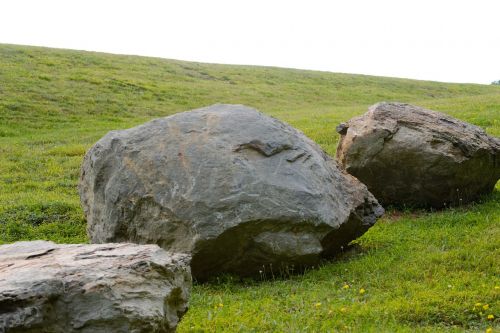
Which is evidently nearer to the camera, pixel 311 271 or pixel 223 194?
pixel 223 194

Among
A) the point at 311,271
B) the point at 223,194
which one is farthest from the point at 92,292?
the point at 311,271

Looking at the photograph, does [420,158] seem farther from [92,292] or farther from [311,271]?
[92,292]

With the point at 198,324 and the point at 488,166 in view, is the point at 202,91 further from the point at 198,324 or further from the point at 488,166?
the point at 198,324

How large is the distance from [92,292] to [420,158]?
9.65m

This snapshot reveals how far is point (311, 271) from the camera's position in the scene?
36.1 feet

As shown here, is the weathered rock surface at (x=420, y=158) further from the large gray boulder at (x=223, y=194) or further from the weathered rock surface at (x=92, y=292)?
the weathered rock surface at (x=92, y=292)

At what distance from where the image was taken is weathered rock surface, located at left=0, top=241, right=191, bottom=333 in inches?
232

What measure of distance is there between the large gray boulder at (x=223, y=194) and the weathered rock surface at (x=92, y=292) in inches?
125

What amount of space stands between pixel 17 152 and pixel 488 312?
19589 mm

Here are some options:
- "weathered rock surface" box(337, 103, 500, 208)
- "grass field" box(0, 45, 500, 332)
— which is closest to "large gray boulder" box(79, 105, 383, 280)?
"grass field" box(0, 45, 500, 332)

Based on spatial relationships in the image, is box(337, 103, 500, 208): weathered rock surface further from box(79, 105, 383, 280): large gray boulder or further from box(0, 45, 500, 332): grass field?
box(79, 105, 383, 280): large gray boulder

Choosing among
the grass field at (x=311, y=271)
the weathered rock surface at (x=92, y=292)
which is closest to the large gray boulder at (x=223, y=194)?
the grass field at (x=311, y=271)

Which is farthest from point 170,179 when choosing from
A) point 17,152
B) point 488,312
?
point 17,152

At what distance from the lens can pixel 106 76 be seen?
4350cm
